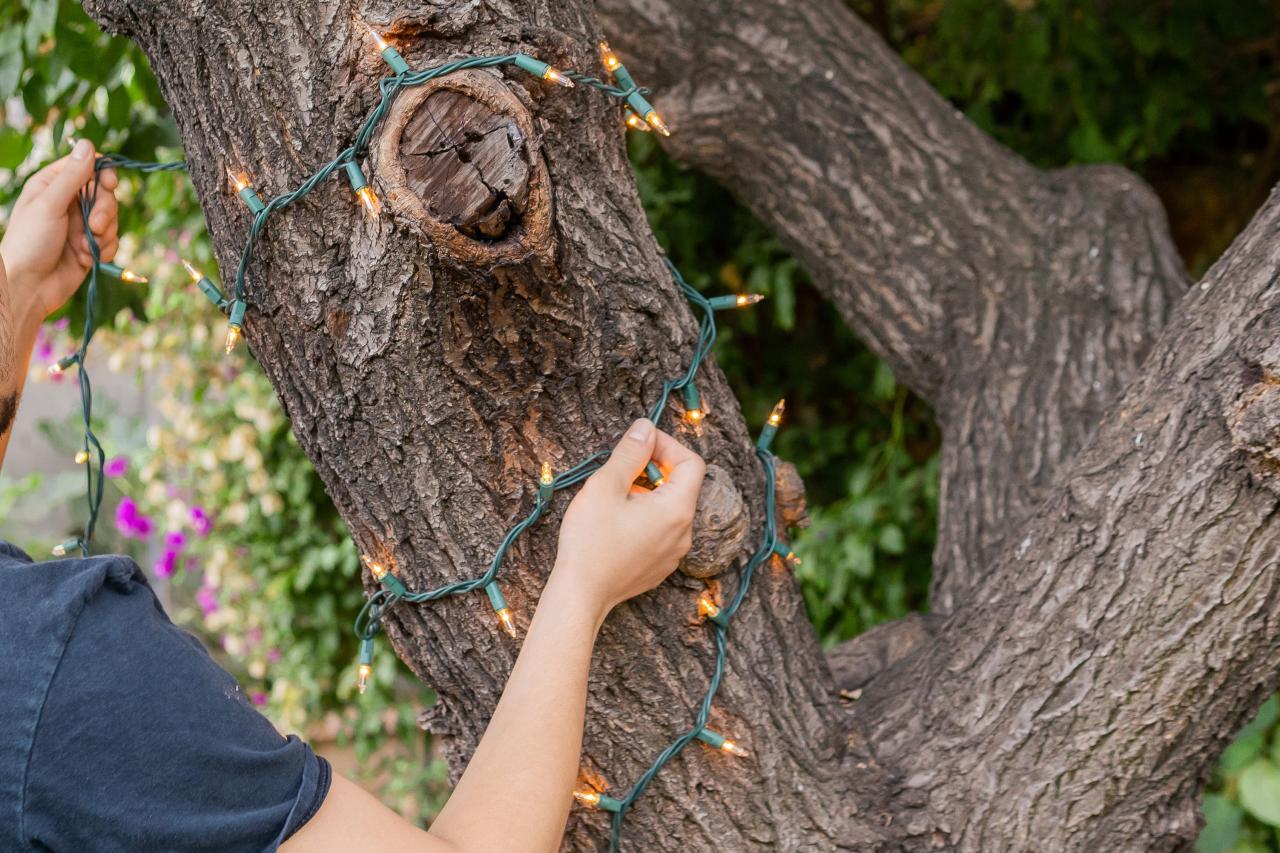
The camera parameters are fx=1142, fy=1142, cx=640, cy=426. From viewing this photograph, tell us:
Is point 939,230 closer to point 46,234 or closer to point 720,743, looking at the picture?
point 720,743

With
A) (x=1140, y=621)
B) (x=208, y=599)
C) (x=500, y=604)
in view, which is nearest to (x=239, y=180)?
(x=500, y=604)

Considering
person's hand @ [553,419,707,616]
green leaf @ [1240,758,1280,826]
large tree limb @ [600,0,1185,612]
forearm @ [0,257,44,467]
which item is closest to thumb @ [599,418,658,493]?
person's hand @ [553,419,707,616]

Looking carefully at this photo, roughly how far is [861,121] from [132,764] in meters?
1.78

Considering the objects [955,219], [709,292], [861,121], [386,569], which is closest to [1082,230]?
[955,219]

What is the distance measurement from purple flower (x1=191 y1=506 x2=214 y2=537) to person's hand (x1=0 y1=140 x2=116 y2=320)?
1996 millimetres

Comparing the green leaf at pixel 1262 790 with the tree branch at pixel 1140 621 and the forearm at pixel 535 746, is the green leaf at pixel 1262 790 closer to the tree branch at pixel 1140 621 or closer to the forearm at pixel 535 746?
the tree branch at pixel 1140 621

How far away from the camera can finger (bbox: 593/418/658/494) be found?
3.92 feet

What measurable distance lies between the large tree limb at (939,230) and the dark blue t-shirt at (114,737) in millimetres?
1348

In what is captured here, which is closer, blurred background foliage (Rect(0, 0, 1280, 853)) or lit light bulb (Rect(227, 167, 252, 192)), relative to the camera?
lit light bulb (Rect(227, 167, 252, 192))

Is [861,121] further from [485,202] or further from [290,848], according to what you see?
[290,848]

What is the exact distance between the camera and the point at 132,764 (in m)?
0.84

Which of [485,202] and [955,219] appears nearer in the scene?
[485,202]

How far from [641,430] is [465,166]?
0.36 m

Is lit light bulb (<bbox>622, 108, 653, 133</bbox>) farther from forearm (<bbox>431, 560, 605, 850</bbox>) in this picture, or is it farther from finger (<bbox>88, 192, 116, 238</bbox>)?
finger (<bbox>88, 192, 116, 238</bbox>)
